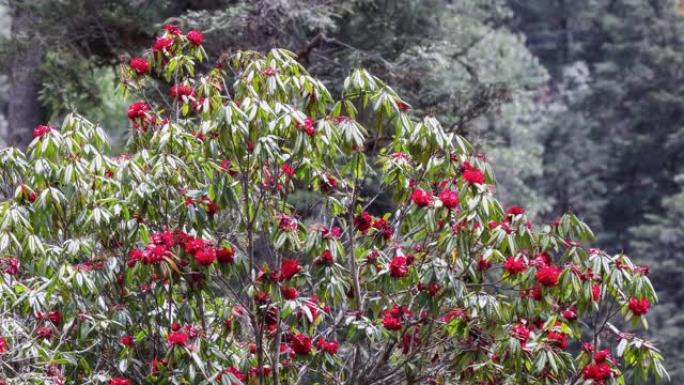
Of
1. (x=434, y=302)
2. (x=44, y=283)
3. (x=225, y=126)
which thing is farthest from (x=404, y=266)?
(x=44, y=283)

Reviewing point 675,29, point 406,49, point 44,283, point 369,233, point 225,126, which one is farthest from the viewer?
point 675,29

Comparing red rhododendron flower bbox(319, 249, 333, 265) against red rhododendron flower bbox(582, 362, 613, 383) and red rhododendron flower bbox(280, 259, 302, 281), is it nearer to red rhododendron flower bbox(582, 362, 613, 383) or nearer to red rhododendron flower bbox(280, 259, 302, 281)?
red rhododendron flower bbox(280, 259, 302, 281)

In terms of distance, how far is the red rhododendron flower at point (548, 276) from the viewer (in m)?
3.36

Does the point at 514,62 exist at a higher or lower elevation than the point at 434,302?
lower

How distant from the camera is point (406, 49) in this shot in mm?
8984

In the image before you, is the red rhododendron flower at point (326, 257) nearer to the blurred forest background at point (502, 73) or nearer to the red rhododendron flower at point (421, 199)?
the red rhododendron flower at point (421, 199)

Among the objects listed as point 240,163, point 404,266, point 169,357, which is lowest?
point 169,357

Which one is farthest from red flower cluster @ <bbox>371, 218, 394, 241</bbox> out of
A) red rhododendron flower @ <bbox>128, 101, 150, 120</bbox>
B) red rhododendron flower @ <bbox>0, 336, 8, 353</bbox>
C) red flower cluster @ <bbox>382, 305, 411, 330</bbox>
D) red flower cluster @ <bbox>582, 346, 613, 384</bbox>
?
red rhododendron flower @ <bbox>0, 336, 8, 353</bbox>

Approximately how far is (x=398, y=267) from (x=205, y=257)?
779 mm

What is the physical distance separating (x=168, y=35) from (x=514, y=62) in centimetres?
1184

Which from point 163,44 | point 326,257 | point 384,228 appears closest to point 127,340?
point 326,257

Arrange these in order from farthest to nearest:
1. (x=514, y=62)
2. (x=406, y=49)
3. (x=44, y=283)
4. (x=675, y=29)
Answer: (x=675, y=29)
(x=514, y=62)
(x=406, y=49)
(x=44, y=283)

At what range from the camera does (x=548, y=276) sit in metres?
3.36

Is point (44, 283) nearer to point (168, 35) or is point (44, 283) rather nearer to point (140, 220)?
point (140, 220)
